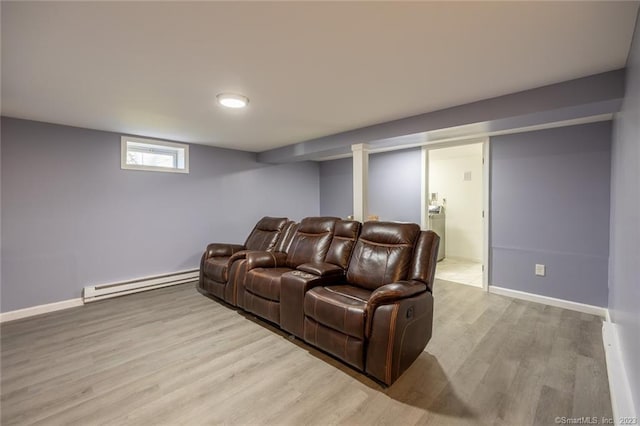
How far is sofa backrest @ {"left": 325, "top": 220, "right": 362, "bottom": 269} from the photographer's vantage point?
9.15 ft

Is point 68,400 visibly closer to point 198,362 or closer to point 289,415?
point 198,362

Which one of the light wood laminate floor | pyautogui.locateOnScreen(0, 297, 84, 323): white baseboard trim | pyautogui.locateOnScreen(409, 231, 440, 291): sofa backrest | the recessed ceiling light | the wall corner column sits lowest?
the light wood laminate floor

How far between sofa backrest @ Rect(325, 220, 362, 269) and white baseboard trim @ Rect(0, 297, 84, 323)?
3.14 metres

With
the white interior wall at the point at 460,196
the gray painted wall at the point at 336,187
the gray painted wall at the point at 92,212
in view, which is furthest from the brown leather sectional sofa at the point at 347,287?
the white interior wall at the point at 460,196

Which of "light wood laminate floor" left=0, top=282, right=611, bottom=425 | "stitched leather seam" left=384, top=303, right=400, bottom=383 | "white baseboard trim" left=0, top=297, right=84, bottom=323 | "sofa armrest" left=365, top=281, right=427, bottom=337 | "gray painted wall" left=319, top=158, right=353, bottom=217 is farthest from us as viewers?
"gray painted wall" left=319, top=158, right=353, bottom=217

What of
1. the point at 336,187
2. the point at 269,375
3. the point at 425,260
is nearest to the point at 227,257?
the point at 269,375

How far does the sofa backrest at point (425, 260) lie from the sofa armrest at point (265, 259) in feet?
5.30

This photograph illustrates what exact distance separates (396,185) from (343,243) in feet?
8.41

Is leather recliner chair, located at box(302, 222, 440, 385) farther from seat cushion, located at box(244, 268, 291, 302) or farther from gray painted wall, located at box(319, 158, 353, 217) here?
gray painted wall, located at box(319, 158, 353, 217)

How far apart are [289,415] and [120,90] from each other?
8.98ft

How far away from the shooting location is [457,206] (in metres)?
6.14

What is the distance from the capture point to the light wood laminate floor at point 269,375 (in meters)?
1.64

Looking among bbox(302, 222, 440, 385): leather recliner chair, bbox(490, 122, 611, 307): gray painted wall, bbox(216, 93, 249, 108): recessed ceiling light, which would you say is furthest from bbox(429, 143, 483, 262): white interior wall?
bbox(216, 93, 249, 108): recessed ceiling light

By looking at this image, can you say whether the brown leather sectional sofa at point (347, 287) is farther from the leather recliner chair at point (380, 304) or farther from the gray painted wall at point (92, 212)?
the gray painted wall at point (92, 212)
